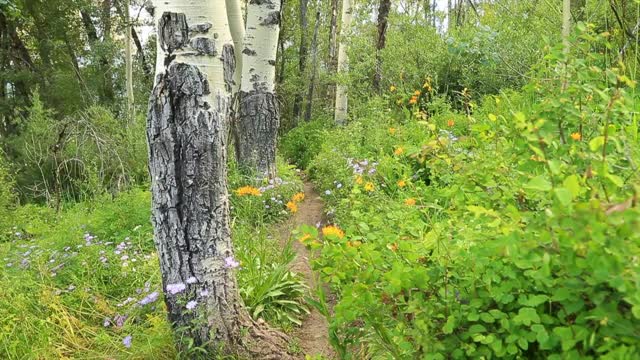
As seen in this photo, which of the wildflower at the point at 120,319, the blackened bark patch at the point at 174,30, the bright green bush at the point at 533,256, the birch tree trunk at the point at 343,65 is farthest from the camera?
the birch tree trunk at the point at 343,65

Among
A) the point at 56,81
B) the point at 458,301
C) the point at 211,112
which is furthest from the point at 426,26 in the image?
the point at 56,81

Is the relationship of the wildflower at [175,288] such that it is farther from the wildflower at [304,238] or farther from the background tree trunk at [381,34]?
the background tree trunk at [381,34]

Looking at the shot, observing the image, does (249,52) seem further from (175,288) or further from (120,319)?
(175,288)

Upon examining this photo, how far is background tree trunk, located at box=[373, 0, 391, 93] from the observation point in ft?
30.0

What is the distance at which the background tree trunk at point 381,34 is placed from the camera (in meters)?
9.14

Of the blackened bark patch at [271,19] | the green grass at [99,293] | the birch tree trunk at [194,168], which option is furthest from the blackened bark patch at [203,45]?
the blackened bark patch at [271,19]

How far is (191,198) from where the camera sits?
2266mm

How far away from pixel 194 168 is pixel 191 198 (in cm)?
15

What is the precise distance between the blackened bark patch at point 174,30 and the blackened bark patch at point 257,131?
3672 millimetres

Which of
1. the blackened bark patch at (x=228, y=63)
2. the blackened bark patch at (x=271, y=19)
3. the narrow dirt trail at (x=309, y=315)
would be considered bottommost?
the narrow dirt trail at (x=309, y=315)

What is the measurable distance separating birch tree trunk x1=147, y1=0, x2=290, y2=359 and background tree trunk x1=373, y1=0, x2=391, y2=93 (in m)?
7.46

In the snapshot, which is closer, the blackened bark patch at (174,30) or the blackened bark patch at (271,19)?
the blackened bark patch at (174,30)

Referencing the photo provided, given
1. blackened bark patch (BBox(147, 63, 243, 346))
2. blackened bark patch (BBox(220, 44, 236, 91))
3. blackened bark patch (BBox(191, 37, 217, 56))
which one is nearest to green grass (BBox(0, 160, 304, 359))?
blackened bark patch (BBox(147, 63, 243, 346))

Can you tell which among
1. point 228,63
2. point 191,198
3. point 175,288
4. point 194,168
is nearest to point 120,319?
point 175,288
